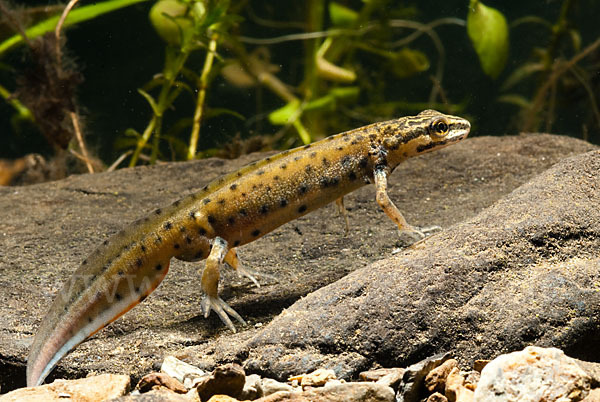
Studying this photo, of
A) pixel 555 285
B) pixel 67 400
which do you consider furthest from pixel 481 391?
pixel 67 400

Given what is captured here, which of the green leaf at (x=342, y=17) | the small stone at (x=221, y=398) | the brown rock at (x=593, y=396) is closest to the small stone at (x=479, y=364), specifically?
the brown rock at (x=593, y=396)

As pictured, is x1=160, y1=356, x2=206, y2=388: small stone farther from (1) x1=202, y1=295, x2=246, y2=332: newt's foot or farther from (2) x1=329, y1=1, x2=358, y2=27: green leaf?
(2) x1=329, y1=1, x2=358, y2=27: green leaf

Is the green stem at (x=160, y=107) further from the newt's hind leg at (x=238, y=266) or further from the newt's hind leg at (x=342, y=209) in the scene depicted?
the newt's hind leg at (x=238, y=266)

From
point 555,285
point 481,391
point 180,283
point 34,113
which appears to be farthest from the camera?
point 34,113

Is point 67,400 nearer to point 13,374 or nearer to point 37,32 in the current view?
point 13,374

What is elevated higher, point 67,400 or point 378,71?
point 378,71

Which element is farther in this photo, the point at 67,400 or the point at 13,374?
the point at 13,374

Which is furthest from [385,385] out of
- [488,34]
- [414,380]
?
[488,34]

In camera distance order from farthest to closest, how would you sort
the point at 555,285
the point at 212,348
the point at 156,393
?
the point at 212,348 → the point at 555,285 → the point at 156,393
